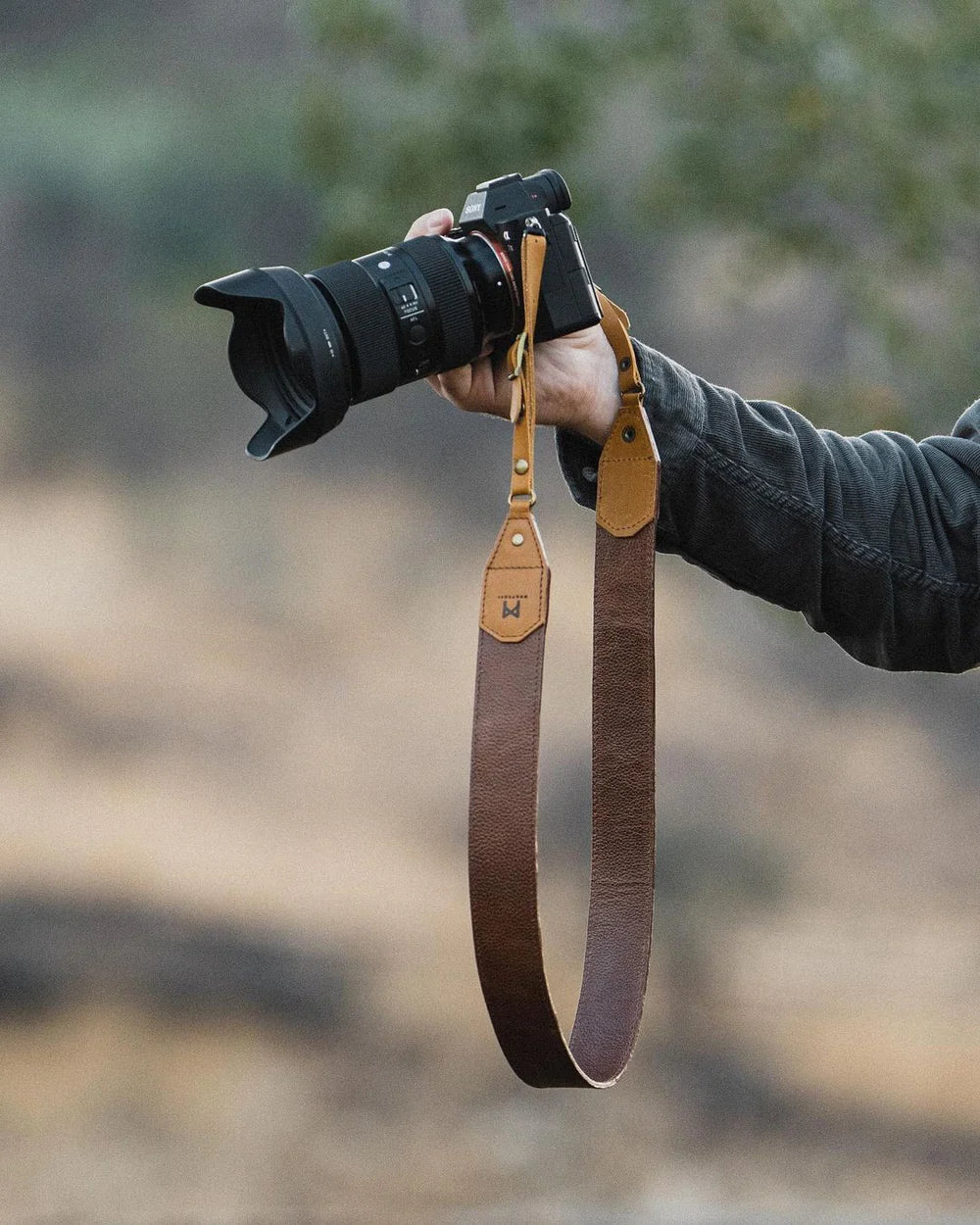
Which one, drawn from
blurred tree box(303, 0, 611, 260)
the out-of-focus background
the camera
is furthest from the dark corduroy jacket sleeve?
the out-of-focus background

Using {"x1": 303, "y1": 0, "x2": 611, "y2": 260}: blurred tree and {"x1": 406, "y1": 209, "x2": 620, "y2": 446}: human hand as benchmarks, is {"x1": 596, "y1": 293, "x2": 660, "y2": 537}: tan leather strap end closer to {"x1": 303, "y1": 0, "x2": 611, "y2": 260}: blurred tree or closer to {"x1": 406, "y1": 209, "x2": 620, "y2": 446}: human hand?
{"x1": 406, "y1": 209, "x2": 620, "y2": 446}: human hand

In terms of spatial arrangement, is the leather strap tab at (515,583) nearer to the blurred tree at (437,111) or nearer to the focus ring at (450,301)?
the focus ring at (450,301)

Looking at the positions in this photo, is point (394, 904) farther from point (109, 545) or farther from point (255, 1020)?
point (109, 545)

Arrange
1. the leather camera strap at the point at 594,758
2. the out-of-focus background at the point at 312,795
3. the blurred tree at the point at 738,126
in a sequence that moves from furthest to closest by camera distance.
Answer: the out-of-focus background at the point at 312,795
the blurred tree at the point at 738,126
the leather camera strap at the point at 594,758

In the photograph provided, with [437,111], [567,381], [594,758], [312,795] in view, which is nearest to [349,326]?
[567,381]

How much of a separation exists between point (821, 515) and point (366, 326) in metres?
0.43

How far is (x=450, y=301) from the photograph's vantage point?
5.16 feet

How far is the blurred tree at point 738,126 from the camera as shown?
4.37 meters

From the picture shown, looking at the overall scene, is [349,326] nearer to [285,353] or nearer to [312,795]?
[285,353]

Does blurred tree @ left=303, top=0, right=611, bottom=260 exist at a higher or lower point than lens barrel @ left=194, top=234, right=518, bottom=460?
higher

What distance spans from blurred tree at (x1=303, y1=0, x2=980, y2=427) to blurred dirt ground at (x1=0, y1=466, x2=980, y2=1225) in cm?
146

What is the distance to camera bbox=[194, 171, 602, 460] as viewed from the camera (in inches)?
59.9

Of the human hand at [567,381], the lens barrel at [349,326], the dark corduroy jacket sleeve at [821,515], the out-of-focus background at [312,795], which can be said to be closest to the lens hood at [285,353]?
the lens barrel at [349,326]

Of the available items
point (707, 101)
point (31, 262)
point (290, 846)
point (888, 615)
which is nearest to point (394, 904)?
point (290, 846)
